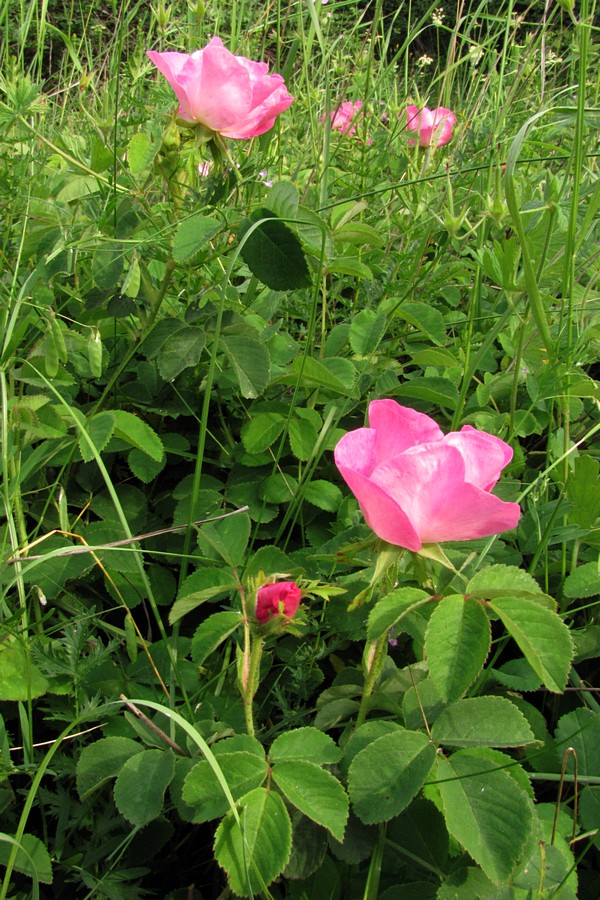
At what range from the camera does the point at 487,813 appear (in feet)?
Result: 1.90

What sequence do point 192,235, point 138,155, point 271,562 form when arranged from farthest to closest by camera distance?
point 138,155 < point 192,235 < point 271,562

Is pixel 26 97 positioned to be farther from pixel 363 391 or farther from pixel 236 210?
pixel 363 391

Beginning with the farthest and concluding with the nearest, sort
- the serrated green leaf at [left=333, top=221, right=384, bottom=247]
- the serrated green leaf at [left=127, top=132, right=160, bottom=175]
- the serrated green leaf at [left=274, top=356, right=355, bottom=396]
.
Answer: the serrated green leaf at [left=127, top=132, right=160, bottom=175]
the serrated green leaf at [left=333, top=221, right=384, bottom=247]
the serrated green leaf at [left=274, top=356, right=355, bottom=396]

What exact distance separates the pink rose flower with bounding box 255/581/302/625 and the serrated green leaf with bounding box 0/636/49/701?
0.82ft

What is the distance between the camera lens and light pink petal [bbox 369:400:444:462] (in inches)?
24.9

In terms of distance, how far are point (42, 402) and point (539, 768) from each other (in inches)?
26.7

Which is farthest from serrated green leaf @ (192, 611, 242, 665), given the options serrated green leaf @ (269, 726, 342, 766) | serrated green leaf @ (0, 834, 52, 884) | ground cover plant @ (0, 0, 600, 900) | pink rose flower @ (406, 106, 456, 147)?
pink rose flower @ (406, 106, 456, 147)

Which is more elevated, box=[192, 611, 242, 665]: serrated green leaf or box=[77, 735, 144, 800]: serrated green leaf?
box=[192, 611, 242, 665]: serrated green leaf

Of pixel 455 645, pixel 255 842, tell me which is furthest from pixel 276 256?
pixel 255 842

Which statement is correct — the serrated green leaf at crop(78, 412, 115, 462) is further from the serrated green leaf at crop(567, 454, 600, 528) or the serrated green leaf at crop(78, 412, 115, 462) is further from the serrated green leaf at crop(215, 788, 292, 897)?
the serrated green leaf at crop(567, 454, 600, 528)

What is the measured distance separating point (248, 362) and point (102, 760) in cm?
51

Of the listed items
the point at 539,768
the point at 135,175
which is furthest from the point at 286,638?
the point at 135,175

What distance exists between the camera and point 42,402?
88 cm

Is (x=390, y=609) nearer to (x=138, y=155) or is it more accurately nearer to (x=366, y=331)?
(x=366, y=331)
